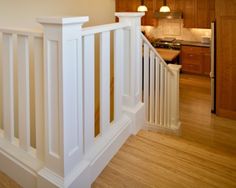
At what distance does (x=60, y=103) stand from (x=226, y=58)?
4.05 metres

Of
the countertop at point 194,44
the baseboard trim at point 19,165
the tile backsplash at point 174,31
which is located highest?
the tile backsplash at point 174,31

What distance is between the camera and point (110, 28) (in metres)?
1.80

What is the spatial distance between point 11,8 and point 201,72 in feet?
20.8

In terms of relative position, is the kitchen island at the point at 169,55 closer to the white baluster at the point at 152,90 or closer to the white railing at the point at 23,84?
the white baluster at the point at 152,90

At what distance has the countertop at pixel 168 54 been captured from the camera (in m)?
7.02

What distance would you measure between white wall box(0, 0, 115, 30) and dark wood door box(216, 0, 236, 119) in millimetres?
2039

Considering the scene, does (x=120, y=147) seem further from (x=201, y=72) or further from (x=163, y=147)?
(x=201, y=72)

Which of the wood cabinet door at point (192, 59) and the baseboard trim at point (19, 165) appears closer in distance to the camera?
the baseboard trim at point (19, 165)

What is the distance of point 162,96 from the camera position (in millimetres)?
3836

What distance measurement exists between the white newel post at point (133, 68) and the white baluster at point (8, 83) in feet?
2.88

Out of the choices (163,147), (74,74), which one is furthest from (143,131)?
(74,74)

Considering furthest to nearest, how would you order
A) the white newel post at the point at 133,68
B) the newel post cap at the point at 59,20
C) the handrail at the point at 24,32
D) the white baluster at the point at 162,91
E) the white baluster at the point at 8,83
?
the white baluster at the point at 162,91
the white newel post at the point at 133,68
the white baluster at the point at 8,83
the handrail at the point at 24,32
the newel post cap at the point at 59,20

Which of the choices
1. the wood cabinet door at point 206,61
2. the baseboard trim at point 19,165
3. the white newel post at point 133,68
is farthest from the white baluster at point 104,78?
the wood cabinet door at point 206,61

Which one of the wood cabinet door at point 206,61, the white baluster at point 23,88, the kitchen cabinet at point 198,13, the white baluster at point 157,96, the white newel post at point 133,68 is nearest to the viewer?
the white baluster at point 23,88
